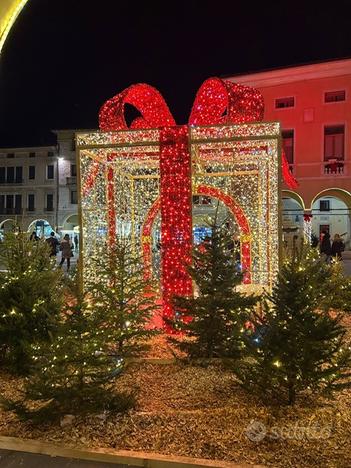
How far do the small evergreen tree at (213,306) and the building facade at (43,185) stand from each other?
41459 mm

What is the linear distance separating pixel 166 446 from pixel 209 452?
1.22ft

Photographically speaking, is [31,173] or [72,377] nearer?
[72,377]

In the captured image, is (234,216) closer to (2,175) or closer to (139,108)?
(139,108)

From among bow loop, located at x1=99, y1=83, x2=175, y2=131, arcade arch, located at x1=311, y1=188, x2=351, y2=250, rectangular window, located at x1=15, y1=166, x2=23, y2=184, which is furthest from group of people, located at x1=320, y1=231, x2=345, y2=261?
rectangular window, located at x1=15, y1=166, x2=23, y2=184

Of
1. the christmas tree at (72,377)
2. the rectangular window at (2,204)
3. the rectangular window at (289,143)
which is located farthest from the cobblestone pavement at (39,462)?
the rectangular window at (2,204)

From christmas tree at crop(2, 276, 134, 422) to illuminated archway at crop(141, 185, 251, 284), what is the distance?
20.5 feet

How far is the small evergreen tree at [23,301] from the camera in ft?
19.9

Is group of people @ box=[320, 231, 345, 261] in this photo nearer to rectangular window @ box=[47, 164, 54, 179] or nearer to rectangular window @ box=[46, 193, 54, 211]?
rectangular window @ box=[46, 193, 54, 211]

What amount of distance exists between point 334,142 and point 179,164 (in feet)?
79.7

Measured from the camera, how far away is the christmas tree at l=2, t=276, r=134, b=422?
177 inches

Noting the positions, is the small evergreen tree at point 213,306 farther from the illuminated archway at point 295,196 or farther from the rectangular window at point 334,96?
the rectangular window at point 334,96

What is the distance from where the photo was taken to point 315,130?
30016 mm

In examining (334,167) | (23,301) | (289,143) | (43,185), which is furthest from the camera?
(43,185)

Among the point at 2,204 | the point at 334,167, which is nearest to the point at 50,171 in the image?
the point at 2,204
